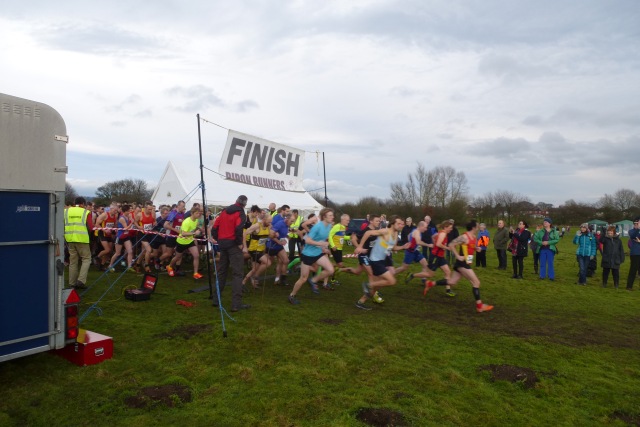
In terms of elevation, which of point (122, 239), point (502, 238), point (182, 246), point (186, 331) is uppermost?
point (122, 239)

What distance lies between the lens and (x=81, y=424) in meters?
3.77

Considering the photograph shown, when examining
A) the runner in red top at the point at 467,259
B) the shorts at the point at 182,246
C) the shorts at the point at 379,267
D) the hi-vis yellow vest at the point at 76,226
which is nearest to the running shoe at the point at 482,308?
the runner in red top at the point at 467,259

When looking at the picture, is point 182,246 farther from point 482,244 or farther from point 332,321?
point 482,244

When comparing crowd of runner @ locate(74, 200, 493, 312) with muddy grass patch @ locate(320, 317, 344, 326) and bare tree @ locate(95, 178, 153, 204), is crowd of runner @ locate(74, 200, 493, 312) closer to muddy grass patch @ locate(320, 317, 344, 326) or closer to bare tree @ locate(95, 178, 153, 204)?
muddy grass patch @ locate(320, 317, 344, 326)

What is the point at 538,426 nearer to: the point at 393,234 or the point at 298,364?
the point at 298,364

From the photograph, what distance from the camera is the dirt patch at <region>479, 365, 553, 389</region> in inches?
197

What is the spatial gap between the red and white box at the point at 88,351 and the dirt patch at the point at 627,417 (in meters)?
5.50

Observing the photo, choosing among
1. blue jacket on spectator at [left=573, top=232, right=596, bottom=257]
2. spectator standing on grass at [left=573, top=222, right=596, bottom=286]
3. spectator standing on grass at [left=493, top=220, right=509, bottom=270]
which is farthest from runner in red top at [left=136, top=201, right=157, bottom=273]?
blue jacket on spectator at [left=573, top=232, right=596, bottom=257]

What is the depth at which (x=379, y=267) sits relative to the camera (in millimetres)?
8453

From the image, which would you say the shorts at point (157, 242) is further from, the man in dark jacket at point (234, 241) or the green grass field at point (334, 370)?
the man in dark jacket at point (234, 241)

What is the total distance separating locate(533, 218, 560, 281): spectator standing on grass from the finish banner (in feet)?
25.0

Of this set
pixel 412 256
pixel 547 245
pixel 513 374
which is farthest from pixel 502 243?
pixel 513 374

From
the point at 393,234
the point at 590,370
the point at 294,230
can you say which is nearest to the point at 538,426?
the point at 590,370

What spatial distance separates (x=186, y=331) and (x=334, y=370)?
8.34 ft
